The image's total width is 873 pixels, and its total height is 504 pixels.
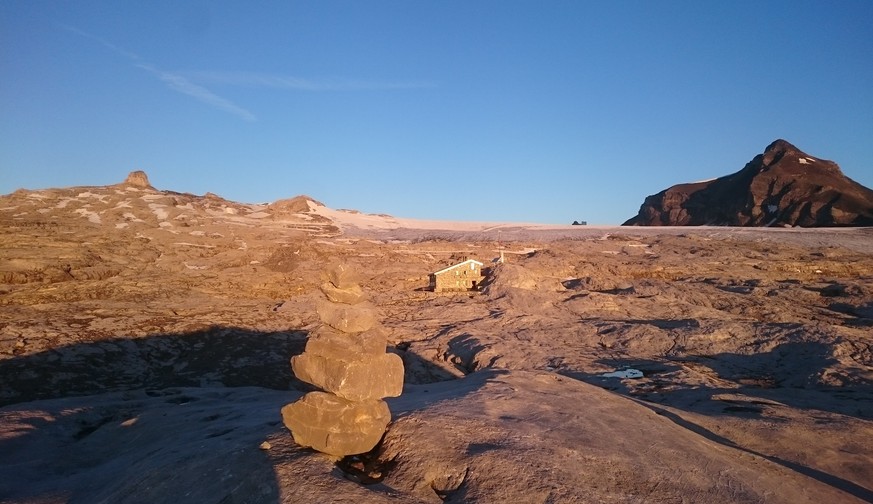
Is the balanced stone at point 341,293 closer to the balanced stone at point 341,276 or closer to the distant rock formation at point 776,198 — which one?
the balanced stone at point 341,276

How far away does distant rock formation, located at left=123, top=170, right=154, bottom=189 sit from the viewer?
31.9 m

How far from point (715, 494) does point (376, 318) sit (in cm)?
477

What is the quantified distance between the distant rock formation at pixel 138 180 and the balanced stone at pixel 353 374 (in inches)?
1155

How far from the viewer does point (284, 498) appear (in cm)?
589

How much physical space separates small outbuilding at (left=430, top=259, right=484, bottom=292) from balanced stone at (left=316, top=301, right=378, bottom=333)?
16.7 meters

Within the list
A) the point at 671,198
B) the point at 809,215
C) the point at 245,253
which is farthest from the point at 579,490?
the point at 671,198

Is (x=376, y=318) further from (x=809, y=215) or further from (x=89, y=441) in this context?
(x=809, y=215)

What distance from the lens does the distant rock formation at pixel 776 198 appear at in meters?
42.7

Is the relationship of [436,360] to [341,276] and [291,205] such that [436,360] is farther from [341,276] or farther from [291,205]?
[291,205]

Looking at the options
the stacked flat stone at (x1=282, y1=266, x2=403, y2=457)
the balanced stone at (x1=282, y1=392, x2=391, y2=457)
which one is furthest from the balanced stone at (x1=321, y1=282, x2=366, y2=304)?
the balanced stone at (x1=282, y1=392, x2=391, y2=457)

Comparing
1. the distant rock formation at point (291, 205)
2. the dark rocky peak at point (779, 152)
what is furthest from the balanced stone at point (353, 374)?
the dark rocky peak at point (779, 152)

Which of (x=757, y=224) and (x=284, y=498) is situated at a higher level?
(x=757, y=224)

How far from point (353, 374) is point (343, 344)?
425 mm

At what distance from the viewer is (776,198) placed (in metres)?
46.2
